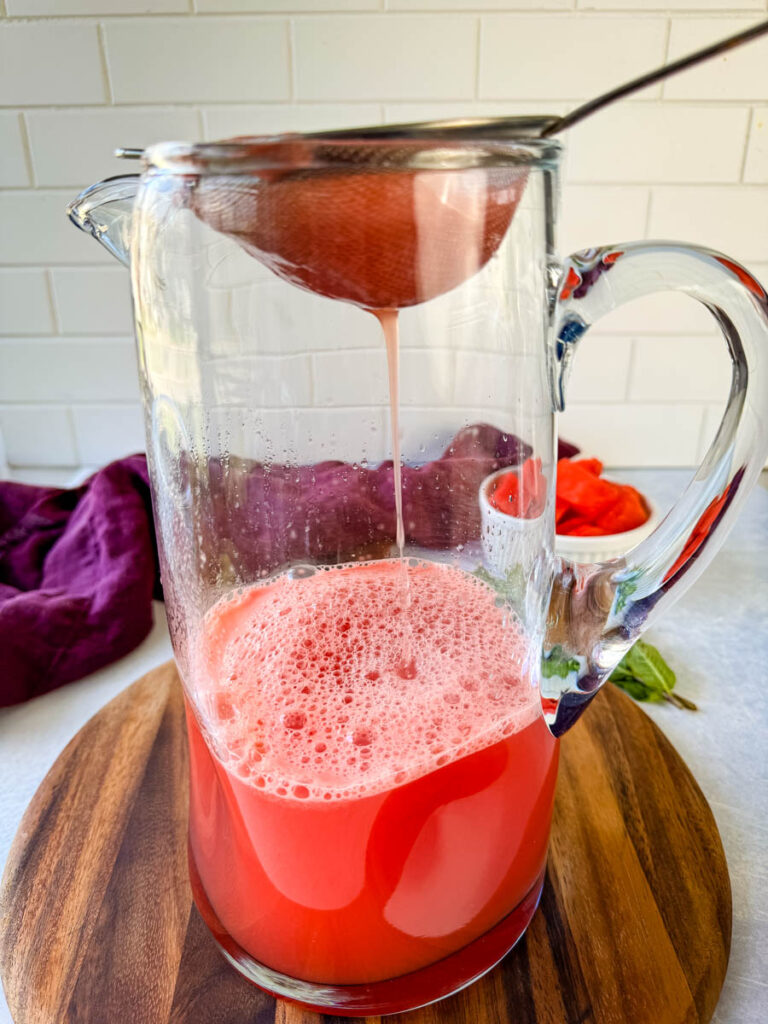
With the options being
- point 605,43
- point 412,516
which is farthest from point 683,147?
point 412,516

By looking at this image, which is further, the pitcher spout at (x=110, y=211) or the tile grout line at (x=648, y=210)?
the tile grout line at (x=648, y=210)

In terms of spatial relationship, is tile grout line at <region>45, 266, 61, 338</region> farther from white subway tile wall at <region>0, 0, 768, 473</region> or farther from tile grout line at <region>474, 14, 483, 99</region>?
tile grout line at <region>474, 14, 483, 99</region>

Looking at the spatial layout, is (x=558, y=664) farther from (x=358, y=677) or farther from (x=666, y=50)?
(x=666, y=50)

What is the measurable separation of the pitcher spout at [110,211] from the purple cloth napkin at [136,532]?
134mm

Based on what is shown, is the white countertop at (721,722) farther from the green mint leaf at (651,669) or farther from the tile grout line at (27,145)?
the tile grout line at (27,145)

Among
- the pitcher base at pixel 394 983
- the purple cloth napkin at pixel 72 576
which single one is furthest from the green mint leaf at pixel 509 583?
the purple cloth napkin at pixel 72 576

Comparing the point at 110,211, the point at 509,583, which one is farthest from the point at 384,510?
the point at 110,211

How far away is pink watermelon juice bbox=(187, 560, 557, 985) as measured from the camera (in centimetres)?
39

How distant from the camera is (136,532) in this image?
883 millimetres

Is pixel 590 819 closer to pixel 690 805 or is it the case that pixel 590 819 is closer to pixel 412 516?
pixel 690 805

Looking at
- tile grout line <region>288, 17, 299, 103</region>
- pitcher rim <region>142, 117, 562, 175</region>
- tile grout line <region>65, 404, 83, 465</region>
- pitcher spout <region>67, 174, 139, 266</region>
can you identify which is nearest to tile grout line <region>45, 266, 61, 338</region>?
tile grout line <region>65, 404, 83, 465</region>

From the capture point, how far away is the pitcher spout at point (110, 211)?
1.36 ft

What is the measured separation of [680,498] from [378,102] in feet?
2.63

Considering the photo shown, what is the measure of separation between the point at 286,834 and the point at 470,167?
31cm
